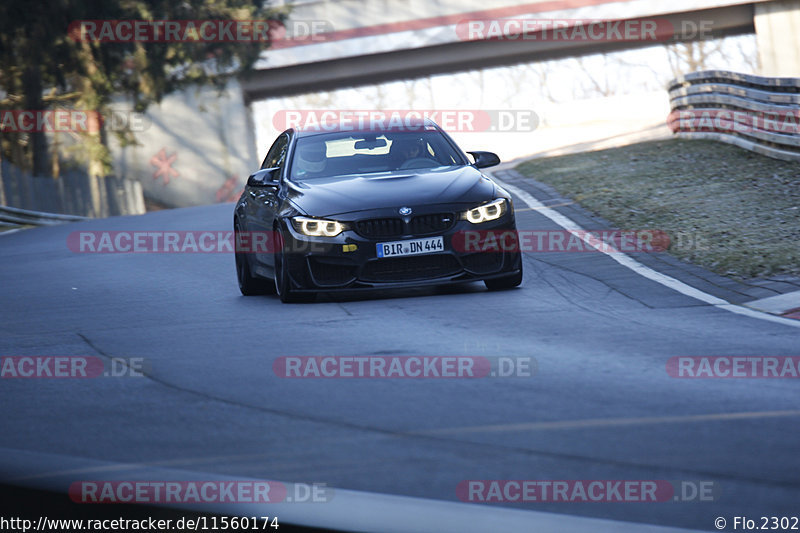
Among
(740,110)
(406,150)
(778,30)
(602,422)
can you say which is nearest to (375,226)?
(406,150)

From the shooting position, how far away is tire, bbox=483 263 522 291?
32.8 feet

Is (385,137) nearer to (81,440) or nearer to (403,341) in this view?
(403,341)

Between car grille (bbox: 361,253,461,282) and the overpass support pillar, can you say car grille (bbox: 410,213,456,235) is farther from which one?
the overpass support pillar

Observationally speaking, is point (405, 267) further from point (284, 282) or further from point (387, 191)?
point (284, 282)

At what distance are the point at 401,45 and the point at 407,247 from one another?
117 feet

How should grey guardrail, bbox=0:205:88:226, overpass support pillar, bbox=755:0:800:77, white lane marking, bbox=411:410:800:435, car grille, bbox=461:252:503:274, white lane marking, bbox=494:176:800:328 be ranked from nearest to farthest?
white lane marking, bbox=411:410:800:435, white lane marking, bbox=494:176:800:328, car grille, bbox=461:252:503:274, grey guardrail, bbox=0:205:88:226, overpass support pillar, bbox=755:0:800:77

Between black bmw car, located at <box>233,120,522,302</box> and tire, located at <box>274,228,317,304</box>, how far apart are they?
0.01m

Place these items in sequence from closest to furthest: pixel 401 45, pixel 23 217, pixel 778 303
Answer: pixel 778 303
pixel 23 217
pixel 401 45

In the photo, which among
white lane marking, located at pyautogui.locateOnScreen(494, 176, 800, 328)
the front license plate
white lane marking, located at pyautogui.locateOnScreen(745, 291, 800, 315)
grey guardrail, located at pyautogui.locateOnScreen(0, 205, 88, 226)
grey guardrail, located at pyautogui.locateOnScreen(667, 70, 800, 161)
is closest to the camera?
white lane marking, located at pyautogui.locateOnScreen(494, 176, 800, 328)

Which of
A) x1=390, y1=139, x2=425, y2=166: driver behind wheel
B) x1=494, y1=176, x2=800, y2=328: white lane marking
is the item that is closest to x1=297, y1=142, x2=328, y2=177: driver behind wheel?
x1=390, y1=139, x2=425, y2=166: driver behind wheel

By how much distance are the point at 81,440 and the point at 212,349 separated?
2.41 m

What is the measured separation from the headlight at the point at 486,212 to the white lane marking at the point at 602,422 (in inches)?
173

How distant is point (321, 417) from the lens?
5559mm

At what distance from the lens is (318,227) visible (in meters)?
9.48
